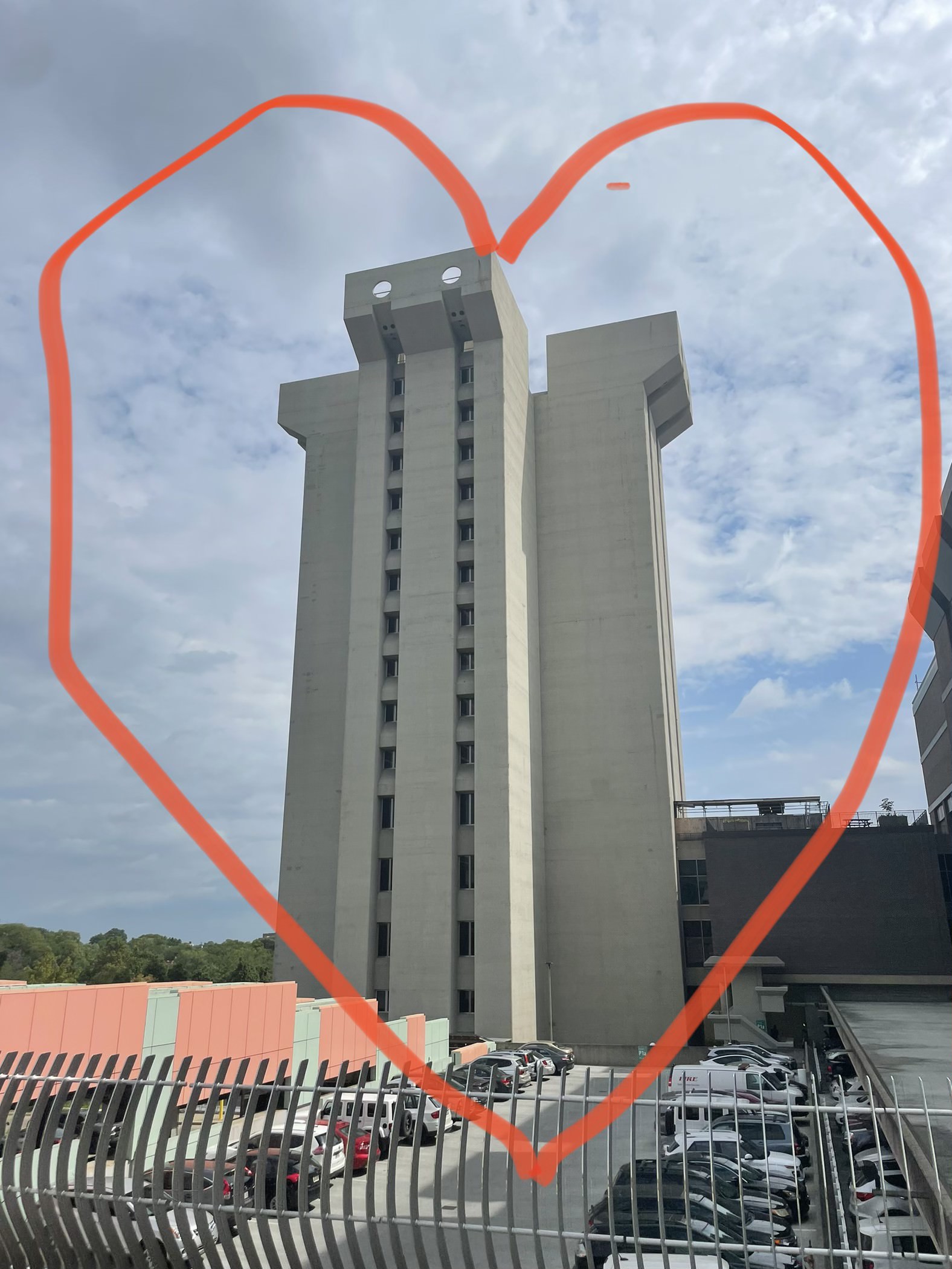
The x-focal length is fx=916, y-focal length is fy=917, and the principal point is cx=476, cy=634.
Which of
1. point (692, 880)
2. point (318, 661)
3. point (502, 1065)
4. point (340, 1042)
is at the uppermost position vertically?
point (318, 661)

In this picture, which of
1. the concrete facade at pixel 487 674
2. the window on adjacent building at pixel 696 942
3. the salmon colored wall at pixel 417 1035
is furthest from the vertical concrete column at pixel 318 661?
the window on adjacent building at pixel 696 942

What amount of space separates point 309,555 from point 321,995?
2645 centimetres

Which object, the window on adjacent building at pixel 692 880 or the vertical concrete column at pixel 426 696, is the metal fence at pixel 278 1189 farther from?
the window on adjacent building at pixel 692 880

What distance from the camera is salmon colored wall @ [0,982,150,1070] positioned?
789 inches

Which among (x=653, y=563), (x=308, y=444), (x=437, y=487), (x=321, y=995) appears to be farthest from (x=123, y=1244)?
(x=308, y=444)

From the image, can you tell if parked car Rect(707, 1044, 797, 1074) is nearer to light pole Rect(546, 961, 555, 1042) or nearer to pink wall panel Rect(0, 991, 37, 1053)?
light pole Rect(546, 961, 555, 1042)

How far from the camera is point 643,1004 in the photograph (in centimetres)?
4778

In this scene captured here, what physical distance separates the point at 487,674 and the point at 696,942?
18.8 meters

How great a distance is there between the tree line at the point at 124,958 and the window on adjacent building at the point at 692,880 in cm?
3818

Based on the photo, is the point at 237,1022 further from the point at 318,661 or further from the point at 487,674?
the point at 318,661

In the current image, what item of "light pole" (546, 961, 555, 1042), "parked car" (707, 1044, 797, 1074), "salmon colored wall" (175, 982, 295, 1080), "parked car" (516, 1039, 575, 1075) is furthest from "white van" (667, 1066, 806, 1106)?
"light pole" (546, 961, 555, 1042)

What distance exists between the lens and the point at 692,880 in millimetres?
51656

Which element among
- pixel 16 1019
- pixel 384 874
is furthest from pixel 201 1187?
pixel 384 874

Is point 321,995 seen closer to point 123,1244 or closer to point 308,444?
point 308,444
